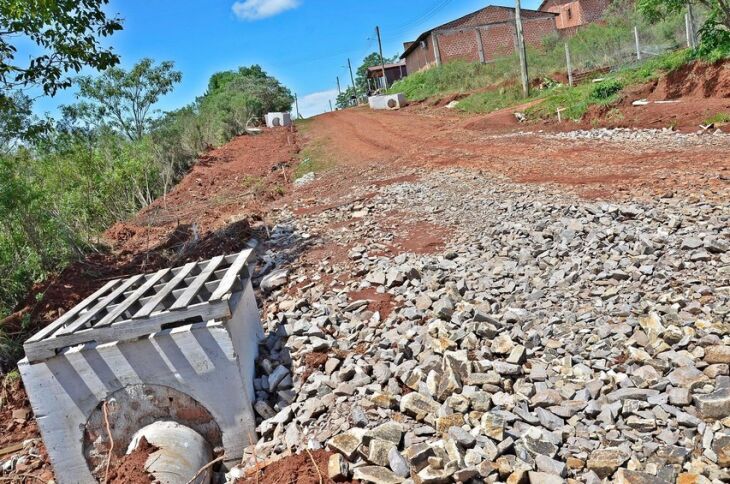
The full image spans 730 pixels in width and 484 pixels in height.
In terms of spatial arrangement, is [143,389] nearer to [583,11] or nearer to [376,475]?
[376,475]

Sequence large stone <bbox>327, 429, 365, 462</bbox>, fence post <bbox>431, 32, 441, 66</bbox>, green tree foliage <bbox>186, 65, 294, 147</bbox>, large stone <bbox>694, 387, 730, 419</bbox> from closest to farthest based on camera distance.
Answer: large stone <bbox>694, 387, 730, 419</bbox> → large stone <bbox>327, 429, 365, 462</bbox> → green tree foliage <bbox>186, 65, 294, 147</bbox> → fence post <bbox>431, 32, 441, 66</bbox>

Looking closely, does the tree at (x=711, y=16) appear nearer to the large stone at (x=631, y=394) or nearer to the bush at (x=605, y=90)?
the bush at (x=605, y=90)

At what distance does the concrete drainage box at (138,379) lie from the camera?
3.66 metres

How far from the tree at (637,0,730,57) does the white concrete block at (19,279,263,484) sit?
1273cm

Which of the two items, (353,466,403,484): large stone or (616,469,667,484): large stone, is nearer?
(616,469,667,484): large stone

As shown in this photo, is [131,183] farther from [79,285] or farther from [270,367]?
[270,367]

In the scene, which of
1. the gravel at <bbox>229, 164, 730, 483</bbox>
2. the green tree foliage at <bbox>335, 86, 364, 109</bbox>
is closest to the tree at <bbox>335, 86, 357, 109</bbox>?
the green tree foliage at <bbox>335, 86, 364, 109</bbox>

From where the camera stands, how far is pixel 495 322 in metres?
3.92

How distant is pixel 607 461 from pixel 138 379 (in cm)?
309

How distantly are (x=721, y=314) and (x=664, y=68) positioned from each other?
12716 mm

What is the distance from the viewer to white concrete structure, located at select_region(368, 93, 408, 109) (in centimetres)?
2935

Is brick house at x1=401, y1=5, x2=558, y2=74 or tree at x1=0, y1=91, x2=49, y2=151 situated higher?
brick house at x1=401, y1=5, x2=558, y2=74

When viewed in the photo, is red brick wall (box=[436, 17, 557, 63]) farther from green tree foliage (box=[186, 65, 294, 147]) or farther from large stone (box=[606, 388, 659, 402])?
large stone (box=[606, 388, 659, 402])

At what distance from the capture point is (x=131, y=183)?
13047mm
